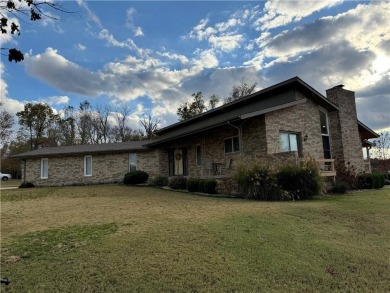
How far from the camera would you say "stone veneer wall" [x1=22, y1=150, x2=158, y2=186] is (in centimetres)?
2378

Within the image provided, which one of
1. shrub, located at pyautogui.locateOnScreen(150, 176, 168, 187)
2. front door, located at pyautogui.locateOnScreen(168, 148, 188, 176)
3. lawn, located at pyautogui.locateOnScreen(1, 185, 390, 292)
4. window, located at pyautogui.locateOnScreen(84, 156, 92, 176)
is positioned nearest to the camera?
lawn, located at pyautogui.locateOnScreen(1, 185, 390, 292)

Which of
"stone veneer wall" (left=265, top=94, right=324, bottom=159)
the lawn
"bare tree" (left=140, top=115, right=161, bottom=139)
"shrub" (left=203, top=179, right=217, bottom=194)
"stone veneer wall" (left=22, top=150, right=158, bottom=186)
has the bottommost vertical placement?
the lawn

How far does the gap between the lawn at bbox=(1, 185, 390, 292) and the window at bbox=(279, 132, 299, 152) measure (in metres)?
7.58

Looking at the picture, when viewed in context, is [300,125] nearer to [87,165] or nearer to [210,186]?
[210,186]

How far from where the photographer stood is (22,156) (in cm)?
2380

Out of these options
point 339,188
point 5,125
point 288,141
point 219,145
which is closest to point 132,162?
point 219,145

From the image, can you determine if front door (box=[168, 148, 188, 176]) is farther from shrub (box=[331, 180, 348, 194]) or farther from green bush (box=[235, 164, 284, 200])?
shrub (box=[331, 180, 348, 194])

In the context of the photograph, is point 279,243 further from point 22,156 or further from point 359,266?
point 22,156

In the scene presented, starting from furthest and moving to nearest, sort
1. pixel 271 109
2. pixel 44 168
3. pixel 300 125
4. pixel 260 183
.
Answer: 1. pixel 44 168
2. pixel 300 125
3. pixel 271 109
4. pixel 260 183

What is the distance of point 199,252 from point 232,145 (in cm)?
1208

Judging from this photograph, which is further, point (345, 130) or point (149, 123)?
point (149, 123)

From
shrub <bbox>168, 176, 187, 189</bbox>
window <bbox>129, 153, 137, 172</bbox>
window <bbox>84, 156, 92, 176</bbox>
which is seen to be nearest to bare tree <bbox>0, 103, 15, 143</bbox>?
window <bbox>84, 156, 92, 176</bbox>

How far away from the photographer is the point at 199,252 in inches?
187

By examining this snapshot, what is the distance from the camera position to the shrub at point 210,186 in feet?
46.4
